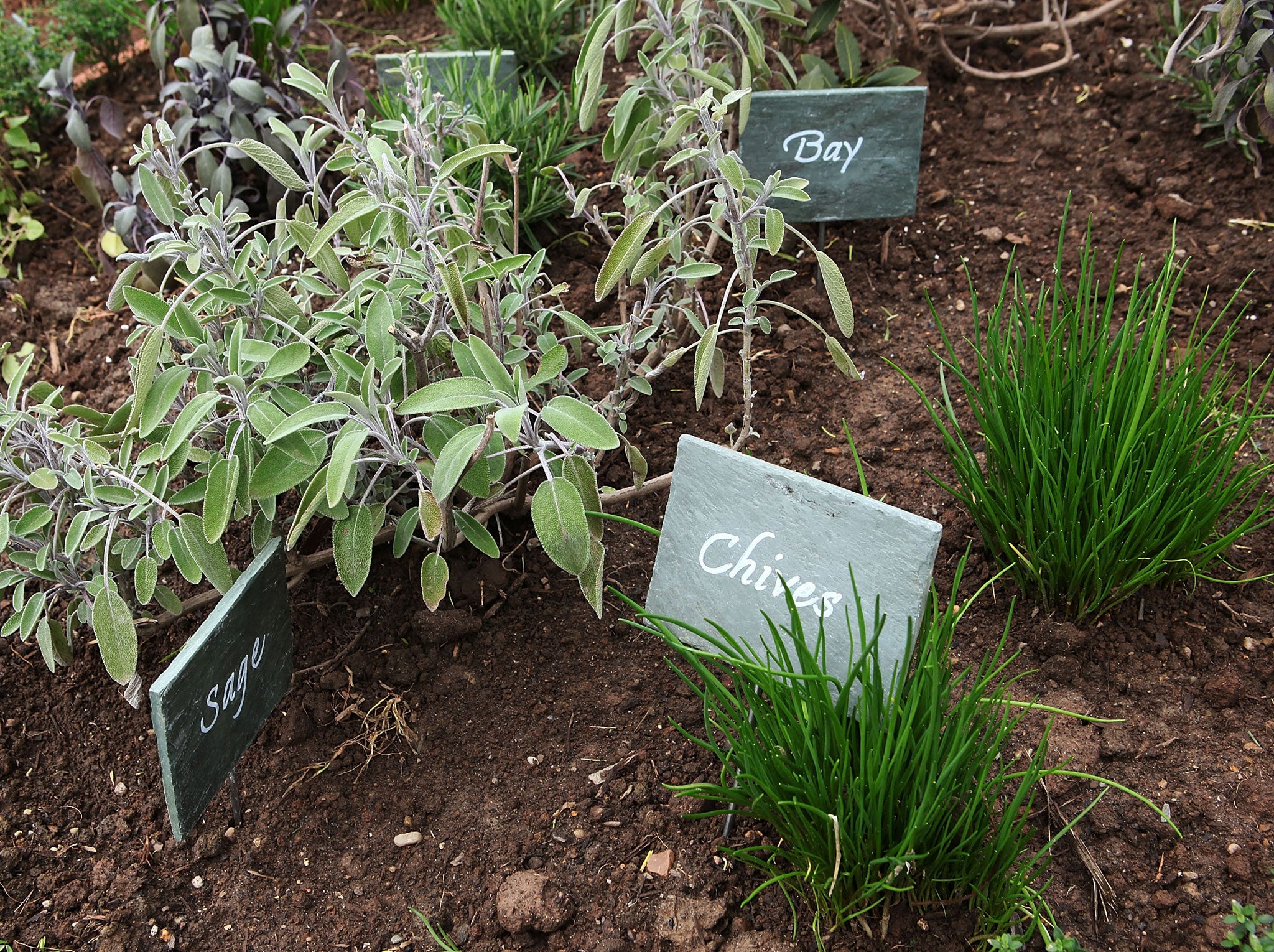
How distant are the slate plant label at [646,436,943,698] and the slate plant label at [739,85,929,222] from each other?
2.84ft

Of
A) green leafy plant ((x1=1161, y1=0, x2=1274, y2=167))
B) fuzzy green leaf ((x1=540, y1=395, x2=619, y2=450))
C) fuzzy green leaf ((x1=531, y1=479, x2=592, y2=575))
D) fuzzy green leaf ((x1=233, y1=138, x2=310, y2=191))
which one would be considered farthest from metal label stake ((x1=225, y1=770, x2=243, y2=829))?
green leafy plant ((x1=1161, y1=0, x2=1274, y2=167))

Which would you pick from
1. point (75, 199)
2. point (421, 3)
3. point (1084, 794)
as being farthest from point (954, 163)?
point (75, 199)

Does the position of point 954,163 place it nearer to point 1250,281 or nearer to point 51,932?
point 1250,281

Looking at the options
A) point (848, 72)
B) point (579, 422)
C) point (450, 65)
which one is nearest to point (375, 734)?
point (579, 422)

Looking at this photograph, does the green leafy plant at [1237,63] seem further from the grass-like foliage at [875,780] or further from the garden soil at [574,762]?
the grass-like foliage at [875,780]

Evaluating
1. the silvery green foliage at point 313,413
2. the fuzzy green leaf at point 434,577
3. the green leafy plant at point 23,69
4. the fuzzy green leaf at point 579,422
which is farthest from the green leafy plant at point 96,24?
the fuzzy green leaf at point 579,422

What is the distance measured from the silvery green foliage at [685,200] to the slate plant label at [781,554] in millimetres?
190

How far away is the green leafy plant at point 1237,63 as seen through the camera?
6.02 ft

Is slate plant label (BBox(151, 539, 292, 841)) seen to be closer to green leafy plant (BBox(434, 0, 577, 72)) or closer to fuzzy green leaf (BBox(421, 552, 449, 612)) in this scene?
fuzzy green leaf (BBox(421, 552, 449, 612))

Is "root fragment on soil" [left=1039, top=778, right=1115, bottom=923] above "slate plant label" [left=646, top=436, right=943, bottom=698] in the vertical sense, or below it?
below

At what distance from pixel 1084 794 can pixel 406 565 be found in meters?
1.07

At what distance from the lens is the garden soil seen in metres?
1.30

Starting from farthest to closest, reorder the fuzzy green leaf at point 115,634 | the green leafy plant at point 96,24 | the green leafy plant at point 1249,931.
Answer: the green leafy plant at point 96,24 → the fuzzy green leaf at point 115,634 → the green leafy plant at point 1249,931

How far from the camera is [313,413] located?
4.07 ft
